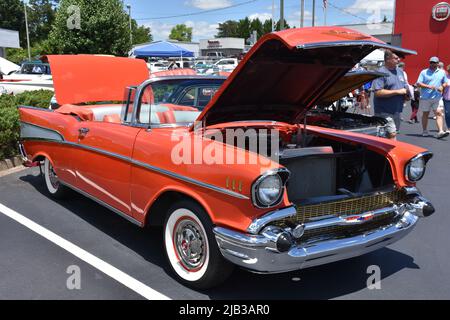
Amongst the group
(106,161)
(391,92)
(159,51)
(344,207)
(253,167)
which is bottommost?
(344,207)

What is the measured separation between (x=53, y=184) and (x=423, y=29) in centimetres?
2317

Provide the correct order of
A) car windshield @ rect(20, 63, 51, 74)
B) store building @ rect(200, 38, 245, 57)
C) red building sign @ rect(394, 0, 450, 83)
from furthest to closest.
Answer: store building @ rect(200, 38, 245, 57) → red building sign @ rect(394, 0, 450, 83) → car windshield @ rect(20, 63, 51, 74)

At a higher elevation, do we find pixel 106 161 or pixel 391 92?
pixel 391 92

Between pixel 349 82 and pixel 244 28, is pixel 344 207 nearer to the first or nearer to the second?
pixel 349 82

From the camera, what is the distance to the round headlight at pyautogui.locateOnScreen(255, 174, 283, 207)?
2.74 meters

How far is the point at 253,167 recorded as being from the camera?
2789mm

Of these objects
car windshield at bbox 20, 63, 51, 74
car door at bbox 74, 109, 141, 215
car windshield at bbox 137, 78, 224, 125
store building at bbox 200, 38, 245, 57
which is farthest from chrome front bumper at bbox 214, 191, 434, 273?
store building at bbox 200, 38, 245, 57

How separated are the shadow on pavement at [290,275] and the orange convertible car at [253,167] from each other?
0.20 metres

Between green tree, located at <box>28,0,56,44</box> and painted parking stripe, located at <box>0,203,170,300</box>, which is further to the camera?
green tree, located at <box>28,0,56,44</box>

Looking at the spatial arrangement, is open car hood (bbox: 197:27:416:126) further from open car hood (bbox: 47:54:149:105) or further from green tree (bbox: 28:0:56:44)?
green tree (bbox: 28:0:56:44)

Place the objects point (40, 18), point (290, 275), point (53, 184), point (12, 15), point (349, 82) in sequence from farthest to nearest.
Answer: point (40, 18) → point (12, 15) → point (349, 82) → point (53, 184) → point (290, 275)

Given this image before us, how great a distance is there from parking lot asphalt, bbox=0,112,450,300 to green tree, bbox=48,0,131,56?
16623 mm

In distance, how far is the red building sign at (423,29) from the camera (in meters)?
23.0

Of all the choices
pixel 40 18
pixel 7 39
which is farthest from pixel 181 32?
pixel 7 39
